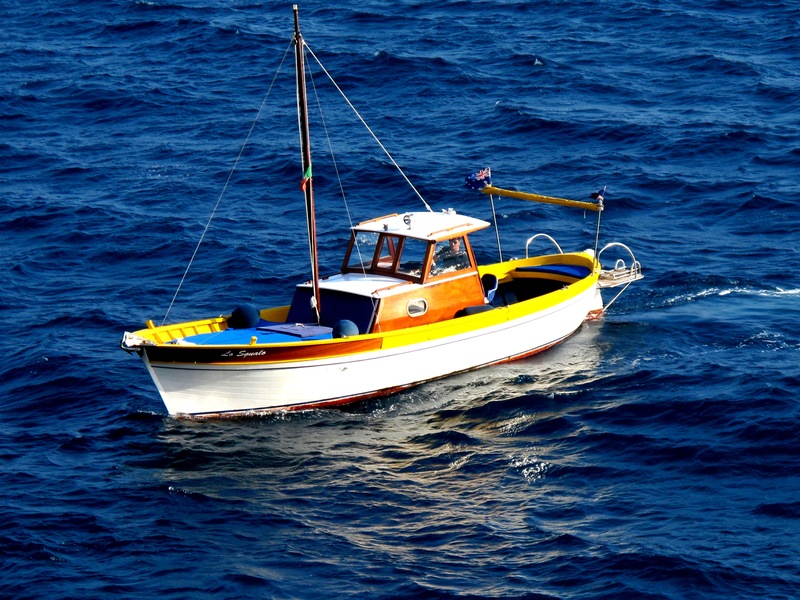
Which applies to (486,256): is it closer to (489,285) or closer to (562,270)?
(562,270)

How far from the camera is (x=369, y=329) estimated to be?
2881 cm

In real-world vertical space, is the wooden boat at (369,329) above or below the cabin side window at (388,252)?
below

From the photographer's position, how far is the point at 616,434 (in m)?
26.5

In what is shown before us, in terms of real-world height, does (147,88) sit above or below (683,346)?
above

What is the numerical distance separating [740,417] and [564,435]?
12.6 feet

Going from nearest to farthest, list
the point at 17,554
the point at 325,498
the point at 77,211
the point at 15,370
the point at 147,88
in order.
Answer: the point at 17,554, the point at 325,498, the point at 15,370, the point at 77,211, the point at 147,88

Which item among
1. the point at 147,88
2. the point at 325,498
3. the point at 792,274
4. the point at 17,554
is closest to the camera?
the point at 17,554

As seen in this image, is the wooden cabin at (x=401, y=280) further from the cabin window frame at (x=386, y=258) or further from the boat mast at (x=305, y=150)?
the boat mast at (x=305, y=150)

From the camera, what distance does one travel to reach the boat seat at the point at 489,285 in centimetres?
3228

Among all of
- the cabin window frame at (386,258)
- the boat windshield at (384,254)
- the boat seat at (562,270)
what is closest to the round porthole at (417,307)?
the cabin window frame at (386,258)

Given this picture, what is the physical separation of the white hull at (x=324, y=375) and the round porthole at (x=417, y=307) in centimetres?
105

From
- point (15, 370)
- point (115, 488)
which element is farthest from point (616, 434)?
point (15, 370)

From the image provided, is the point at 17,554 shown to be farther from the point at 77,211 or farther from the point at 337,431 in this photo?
the point at 77,211

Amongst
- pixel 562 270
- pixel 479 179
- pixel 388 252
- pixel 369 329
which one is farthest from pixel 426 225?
pixel 562 270
